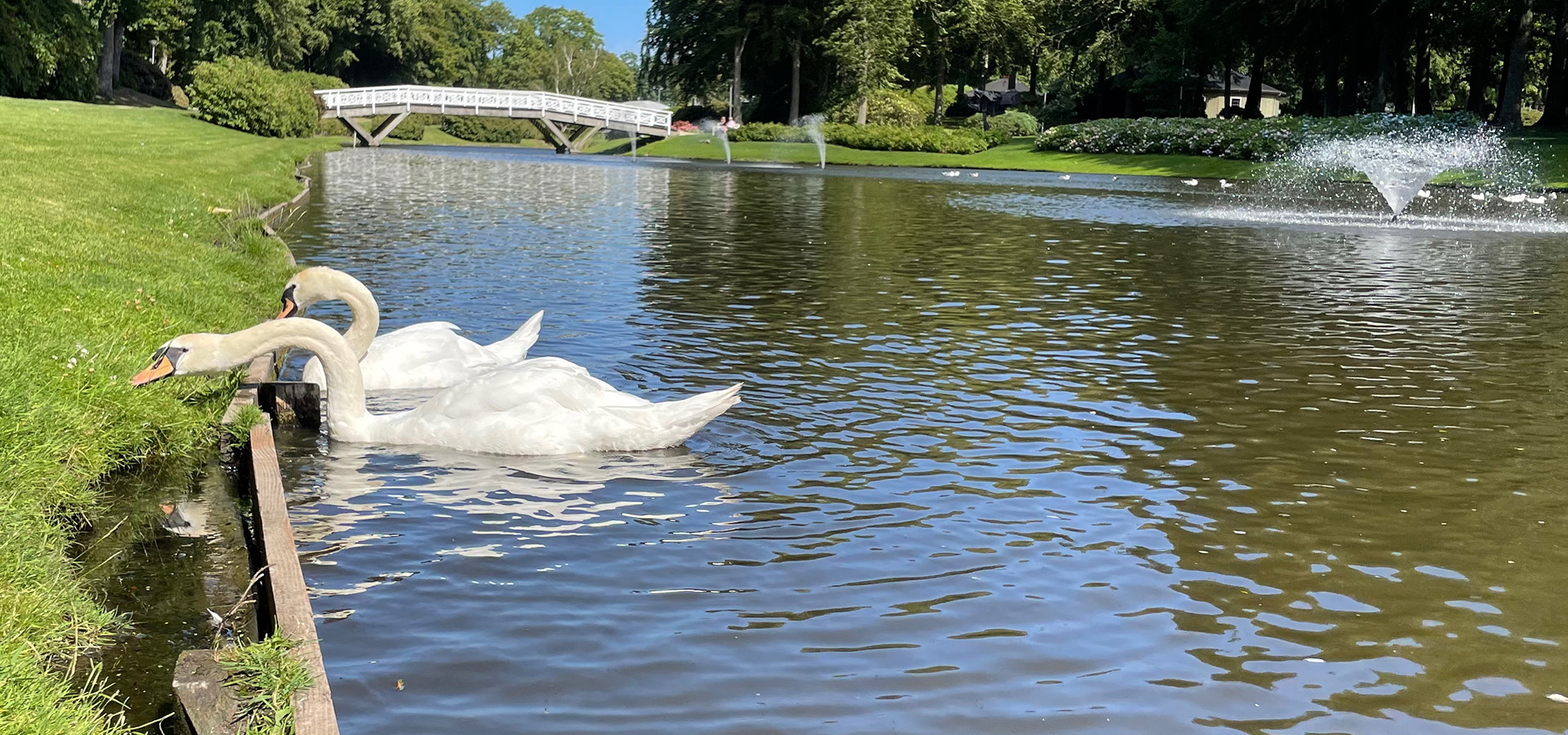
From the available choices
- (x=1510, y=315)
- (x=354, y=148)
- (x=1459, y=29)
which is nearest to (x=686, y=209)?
(x=1510, y=315)

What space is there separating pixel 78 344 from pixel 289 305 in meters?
1.45

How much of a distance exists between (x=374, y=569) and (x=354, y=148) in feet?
192

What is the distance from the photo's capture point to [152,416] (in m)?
7.53

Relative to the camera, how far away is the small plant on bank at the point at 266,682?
4137mm

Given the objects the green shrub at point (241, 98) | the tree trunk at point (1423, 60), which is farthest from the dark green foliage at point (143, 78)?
the tree trunk at point (1423, 60)

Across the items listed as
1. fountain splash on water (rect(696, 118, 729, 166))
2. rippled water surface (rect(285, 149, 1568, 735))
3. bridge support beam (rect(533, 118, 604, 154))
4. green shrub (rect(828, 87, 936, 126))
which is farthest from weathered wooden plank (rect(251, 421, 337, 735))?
green shrub (rect(828, 87, 936, 126))

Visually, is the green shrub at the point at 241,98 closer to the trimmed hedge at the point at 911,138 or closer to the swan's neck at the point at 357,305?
the trimmed hedge at the point at 911,138

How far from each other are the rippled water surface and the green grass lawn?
37.0 m

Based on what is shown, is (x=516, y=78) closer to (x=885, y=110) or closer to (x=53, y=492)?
(x=885, y=110)

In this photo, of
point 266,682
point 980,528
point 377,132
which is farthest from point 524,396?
point 377,132

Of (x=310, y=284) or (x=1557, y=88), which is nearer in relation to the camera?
(x=310, y=284)

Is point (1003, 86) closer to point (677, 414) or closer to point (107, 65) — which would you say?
point (107, 65)

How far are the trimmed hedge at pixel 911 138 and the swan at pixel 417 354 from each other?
179 feet

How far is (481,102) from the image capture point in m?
67.9
